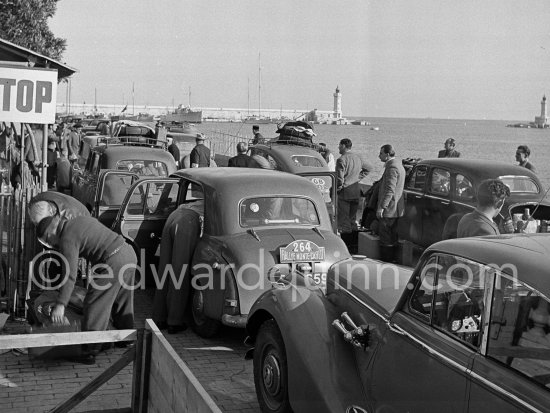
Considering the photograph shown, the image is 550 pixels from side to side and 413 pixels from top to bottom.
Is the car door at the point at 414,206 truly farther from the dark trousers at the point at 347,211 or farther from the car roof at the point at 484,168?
the dark trousers at the point at 347,211

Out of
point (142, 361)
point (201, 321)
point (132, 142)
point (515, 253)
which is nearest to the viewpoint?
point (515, 253)

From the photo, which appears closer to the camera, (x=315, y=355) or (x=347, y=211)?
(x=315, y=355)

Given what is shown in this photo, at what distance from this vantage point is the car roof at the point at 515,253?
3412mm

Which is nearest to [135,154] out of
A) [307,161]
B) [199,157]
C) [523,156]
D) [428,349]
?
[199,157]

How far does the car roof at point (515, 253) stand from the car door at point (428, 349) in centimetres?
8

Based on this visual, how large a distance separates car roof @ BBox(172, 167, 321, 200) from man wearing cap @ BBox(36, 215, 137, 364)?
1.33 meters

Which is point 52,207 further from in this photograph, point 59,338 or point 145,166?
point 145,166

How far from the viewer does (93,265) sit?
6.81 metres

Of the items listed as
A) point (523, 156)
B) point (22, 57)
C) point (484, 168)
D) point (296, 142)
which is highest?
point (22, 57)

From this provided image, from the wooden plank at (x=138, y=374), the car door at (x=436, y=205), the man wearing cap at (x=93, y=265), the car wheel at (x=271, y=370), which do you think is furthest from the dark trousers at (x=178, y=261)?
the car door at (x=436, y=205)

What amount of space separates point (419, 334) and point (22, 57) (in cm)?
744

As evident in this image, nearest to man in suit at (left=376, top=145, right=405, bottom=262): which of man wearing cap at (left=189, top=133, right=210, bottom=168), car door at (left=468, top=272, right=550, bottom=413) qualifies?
man wearing cap at (left=189, top=133, right=210, bottom=168)

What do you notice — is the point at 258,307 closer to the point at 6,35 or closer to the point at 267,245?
the point at 267,245

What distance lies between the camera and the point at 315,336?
4.93 meters
